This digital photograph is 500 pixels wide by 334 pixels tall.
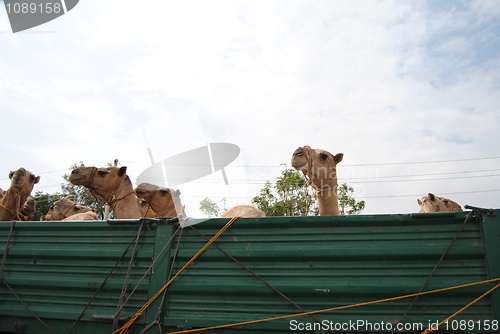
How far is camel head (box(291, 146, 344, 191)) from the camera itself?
6.50 m

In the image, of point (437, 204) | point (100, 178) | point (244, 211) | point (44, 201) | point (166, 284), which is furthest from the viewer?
point (44, 201)

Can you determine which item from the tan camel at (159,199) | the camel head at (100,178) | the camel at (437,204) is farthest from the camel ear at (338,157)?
the camel head at (100,178)

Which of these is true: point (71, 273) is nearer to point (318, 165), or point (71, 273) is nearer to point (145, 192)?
point (145, 192)

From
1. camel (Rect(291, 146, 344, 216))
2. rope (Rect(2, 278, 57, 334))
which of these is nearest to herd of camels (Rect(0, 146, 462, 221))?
camel (Rect(291, 146, 344, 216))

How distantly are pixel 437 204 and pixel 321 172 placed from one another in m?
2.28

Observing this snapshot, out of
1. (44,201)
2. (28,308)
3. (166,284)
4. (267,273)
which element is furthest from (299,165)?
(44,201)

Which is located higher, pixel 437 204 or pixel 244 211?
pixel 437 204

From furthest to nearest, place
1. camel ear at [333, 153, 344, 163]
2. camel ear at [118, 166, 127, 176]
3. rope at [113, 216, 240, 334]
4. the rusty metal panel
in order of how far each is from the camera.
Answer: camel ear at [118, 166, 127, 176] → camel ear at [333, 153, 344, 163] → the rusty metal panel → rope at [113, 216, 240, 334]

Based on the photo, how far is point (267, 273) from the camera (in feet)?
11.0

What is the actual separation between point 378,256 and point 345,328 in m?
0.64

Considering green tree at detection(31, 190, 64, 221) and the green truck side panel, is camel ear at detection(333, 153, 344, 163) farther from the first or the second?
green tree at detection(31, 190, 64, 221)

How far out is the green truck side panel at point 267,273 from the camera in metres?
3.11

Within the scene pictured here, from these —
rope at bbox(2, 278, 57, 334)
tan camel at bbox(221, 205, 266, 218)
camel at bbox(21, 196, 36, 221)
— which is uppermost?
camel at bbox(21, 196, 36, 221)

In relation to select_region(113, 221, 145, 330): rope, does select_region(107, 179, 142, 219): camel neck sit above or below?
above
